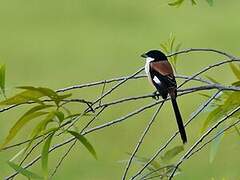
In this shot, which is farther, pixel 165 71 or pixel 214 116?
pixel 165 71

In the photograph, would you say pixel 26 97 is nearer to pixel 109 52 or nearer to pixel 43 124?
pixel 43 124

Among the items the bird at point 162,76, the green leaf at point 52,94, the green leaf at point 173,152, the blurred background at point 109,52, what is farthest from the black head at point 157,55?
the blurred background at point 109,52

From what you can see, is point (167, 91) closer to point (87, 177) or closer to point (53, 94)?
point (53, 94)

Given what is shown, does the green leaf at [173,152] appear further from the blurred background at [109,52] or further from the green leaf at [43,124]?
the blurred background at [109,52]

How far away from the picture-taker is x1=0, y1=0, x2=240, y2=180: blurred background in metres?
3.97

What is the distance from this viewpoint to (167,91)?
1.10 meters

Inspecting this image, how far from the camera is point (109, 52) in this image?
5.89m

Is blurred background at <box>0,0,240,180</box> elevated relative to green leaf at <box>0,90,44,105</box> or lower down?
lower down

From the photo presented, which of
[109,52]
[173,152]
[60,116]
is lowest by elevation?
[109,52]

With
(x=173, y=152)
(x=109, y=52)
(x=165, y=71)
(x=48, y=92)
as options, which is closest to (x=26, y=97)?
(x=48, y=92)

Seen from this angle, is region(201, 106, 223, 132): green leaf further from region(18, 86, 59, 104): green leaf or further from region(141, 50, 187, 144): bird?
region(18, 86, 59, 104): green leaf

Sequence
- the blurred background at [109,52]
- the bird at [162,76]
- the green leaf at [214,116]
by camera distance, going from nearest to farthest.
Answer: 1. the green leaf at [214,116]
2. the bird at [162,76]
3. the blurred background at [109,52]

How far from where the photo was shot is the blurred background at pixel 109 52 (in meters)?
3.97

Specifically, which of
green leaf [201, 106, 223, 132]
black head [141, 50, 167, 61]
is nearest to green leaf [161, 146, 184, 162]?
green leaf [201, 106, 223, 132]
